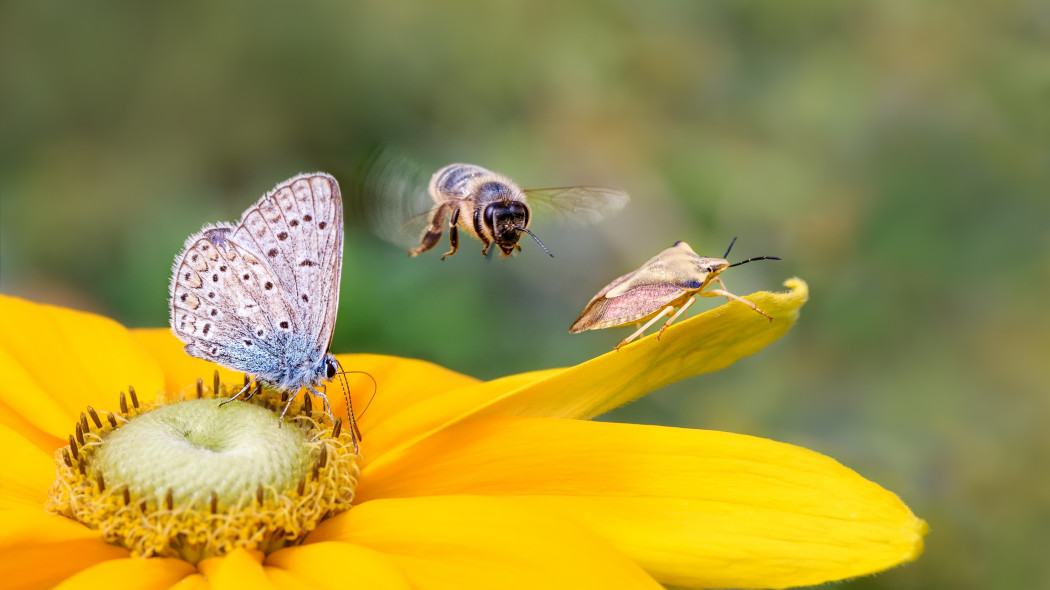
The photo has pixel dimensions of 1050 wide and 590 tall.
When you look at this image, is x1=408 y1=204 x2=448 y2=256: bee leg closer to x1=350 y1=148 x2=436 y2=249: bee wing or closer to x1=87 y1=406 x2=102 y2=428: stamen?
x1=350 y1=148 x2=436 y2=249: bee wing

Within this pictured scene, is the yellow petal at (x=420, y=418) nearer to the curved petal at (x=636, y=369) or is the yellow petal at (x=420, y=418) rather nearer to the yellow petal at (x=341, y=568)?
the curved petal at (x=636, y=369)

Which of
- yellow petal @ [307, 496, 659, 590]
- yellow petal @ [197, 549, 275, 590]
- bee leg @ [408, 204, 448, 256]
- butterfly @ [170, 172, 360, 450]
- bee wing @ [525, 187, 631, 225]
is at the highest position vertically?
bee wing @ [525, 187, 631, 225]

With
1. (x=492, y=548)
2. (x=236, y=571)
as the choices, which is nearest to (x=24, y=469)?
(x=236, y=571)

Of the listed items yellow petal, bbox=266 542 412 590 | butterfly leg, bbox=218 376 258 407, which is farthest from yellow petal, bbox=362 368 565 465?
yellow petal, bbox=266 542 412 590

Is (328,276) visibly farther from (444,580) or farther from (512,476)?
(444,580)

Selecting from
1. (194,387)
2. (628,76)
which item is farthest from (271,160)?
(194,387)

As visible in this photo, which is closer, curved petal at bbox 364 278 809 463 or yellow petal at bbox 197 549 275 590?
yellow petal at bbox 197 549 275 590

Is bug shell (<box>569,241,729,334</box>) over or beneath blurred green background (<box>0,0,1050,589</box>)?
beneath
